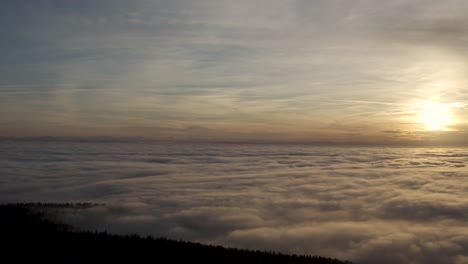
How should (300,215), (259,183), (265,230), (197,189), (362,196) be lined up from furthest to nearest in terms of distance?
(259,183)
(197,189)
(362,196)
(300,215)
(265,230)

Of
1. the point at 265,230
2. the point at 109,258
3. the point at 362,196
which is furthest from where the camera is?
the point at 362,196

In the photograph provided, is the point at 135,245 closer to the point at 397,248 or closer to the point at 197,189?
the point at 397,248

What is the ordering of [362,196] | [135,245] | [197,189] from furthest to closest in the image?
[197,189], [362,196], [135,245]

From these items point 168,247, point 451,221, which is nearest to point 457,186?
point 451,221

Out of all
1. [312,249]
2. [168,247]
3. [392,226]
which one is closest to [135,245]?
[168,247]

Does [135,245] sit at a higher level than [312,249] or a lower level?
higher

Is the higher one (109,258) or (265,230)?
(109,258)

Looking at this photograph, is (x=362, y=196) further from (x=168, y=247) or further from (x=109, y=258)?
(x=109, y=258)

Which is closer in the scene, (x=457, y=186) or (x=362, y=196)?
(x=362, y=196)

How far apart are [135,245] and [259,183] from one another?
2658 inches

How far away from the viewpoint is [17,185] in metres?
84.4

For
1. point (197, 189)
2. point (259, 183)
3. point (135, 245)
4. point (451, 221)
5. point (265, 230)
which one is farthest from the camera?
point (259, 183)

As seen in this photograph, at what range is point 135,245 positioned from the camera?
2841 cm

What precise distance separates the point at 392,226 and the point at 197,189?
42.0 metres
